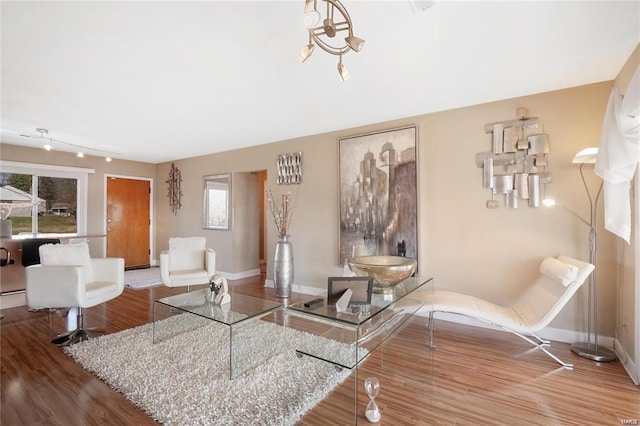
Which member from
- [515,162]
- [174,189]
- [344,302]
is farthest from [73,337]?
[515,162]

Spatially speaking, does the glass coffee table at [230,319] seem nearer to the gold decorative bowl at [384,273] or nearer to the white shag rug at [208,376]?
the white shag rug at [208,376]

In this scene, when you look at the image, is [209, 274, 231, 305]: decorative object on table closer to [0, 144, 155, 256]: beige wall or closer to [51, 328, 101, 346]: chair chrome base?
[51, 328, 101, 346]: chair chrome base

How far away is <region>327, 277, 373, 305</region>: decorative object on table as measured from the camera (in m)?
1.79

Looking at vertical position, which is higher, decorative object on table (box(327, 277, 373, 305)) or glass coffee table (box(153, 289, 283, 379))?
decorative object on table (box(327, 277, 373, 305))

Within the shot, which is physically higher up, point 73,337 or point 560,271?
point 560,271

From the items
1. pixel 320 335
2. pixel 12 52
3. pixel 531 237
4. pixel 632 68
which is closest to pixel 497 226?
pixel 531 237

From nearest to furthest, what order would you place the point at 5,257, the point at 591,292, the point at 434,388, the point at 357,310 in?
the point at 357,310
the point at 434,388
the point at 591,292
the point at 5,257

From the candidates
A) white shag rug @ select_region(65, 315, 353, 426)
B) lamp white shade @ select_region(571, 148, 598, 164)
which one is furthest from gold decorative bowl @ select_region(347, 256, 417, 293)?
lamp white shade @ select_region(571, 148, 598, 164)

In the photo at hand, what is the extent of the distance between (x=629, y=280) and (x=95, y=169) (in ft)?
26.7

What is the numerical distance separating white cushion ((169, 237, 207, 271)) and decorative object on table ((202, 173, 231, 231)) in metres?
1.42

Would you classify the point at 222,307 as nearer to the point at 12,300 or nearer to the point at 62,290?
the point at 62,290

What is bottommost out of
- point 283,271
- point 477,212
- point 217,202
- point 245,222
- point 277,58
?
point 283,271

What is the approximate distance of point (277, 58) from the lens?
2357mm

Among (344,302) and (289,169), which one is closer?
(344,302)
